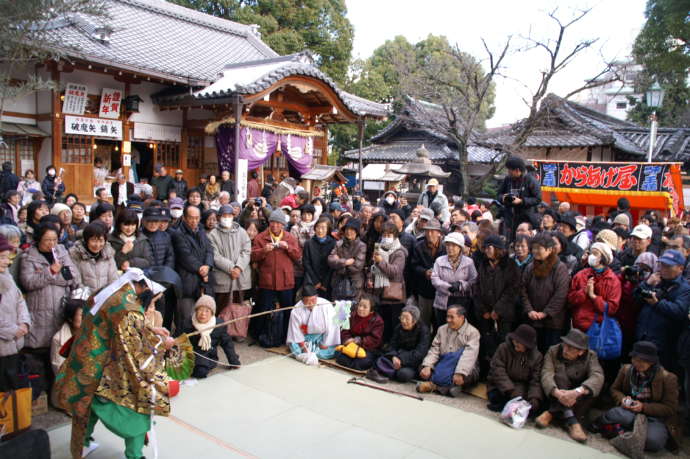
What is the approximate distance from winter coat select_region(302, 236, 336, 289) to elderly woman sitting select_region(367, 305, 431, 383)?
1441 mm

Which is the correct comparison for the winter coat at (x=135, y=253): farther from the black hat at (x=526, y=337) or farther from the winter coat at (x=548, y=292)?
the winter coat at (x=548, y=292)

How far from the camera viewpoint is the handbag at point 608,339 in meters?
5.12

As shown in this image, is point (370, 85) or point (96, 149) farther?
point (370, 85)

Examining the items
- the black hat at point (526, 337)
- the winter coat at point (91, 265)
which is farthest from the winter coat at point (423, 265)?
the winter coat at point (91, 265)

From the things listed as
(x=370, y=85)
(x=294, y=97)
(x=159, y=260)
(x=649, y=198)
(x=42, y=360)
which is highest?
(x=370, y=85)

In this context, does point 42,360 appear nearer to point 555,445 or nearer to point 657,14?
point 555,445

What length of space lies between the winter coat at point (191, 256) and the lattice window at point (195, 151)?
8.48 metres

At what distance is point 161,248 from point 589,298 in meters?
4.81

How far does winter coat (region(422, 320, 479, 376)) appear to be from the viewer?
220 inches

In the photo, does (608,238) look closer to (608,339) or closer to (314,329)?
(608,339)

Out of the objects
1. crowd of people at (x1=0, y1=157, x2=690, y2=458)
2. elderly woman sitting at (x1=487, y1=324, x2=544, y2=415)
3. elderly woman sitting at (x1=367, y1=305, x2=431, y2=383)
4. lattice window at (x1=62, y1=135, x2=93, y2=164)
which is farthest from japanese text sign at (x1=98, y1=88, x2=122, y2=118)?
elderly woman sitting at (x1=487, y1=324, x2=544, y2=415)

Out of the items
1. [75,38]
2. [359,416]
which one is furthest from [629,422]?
[75,38]

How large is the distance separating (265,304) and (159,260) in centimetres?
168

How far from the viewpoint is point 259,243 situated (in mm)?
7094
